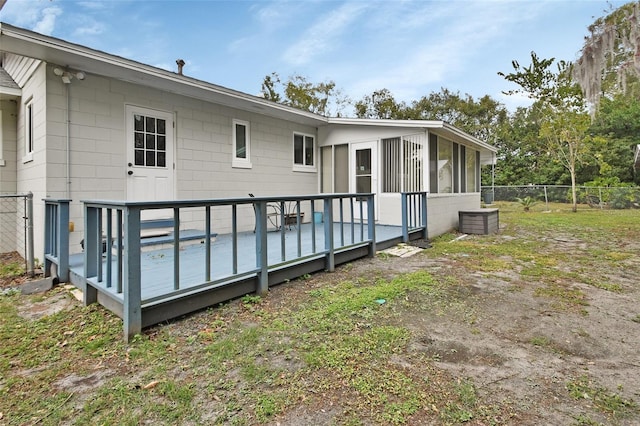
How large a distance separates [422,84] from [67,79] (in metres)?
24.1

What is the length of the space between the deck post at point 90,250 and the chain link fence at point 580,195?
18.7 m

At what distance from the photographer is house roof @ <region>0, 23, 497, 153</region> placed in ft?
12.4

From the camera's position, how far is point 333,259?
4.56 m

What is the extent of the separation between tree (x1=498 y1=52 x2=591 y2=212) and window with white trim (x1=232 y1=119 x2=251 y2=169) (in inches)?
545

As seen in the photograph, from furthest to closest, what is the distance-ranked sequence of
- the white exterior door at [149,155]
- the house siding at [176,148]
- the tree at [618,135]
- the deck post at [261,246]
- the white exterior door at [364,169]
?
1. the tree at [618,135]
2. the white exterior door at [364,169]
3. the white exterior door at [149,155]
4. the house siding at [176,148]
5. the deck post at [261,246]

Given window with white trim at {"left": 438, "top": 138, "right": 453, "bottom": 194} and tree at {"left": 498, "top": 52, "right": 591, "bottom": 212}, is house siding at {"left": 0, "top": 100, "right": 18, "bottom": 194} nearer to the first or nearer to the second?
window with white trim at {"left": 438, "top": 138, "right": 453, "bottom": 194}

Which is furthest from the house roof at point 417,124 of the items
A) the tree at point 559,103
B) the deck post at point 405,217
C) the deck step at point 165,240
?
the tree at point 559,103

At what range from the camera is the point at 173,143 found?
18.8ft

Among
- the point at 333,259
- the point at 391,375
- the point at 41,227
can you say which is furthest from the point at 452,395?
the point at 41,227

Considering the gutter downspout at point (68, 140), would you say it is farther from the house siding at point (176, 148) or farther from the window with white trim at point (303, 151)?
the window with white trim at point (303, 151)

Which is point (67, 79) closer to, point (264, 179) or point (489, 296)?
point (264, 179)

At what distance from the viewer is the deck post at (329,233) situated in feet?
14.2

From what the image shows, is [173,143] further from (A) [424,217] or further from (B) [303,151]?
(A) [424,217]

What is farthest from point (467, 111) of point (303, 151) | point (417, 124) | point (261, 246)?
point (261, 246)
